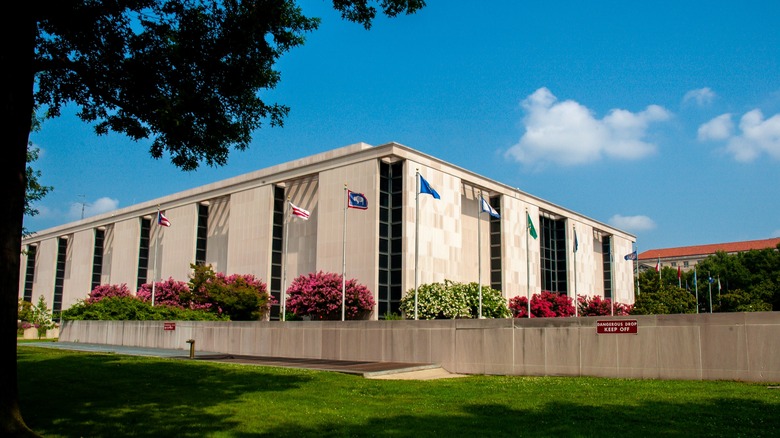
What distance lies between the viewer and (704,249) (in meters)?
156

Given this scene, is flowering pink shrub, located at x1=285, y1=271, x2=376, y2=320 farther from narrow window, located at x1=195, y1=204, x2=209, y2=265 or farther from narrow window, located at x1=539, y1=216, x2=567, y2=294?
narrow window, located at x1=539, y1=216, x2=567, y2=294

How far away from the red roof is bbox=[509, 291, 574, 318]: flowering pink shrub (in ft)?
330

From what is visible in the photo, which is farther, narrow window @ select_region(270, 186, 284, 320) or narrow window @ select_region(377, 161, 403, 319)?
narrow window @ select_region(270, 186, 284, 320)

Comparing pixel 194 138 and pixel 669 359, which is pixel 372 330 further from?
pixel 194 138

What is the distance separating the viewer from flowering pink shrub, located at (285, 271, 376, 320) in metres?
46.5

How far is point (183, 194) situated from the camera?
2729 inches

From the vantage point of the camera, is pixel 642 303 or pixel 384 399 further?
pixel 642 303

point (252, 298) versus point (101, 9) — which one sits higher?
point (101, 9)

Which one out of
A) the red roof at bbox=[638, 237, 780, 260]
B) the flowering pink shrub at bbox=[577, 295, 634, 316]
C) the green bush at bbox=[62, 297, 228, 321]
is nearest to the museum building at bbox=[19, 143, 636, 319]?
the flowering pink shrub at bbox=[577, 295, 634, 316]

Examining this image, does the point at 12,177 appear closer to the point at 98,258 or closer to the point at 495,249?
the point at 495,249

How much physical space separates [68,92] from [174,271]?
5528 centimetres

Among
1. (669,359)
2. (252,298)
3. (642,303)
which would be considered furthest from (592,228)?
(669,359)

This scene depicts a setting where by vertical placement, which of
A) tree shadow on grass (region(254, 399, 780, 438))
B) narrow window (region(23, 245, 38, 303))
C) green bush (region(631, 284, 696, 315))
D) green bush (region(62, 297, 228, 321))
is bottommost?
tree shadow on grass (region(254, 399, 780, 438))

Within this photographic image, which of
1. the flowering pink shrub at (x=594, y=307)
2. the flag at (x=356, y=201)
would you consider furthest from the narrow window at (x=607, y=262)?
the flag at (x=356, y=201)
